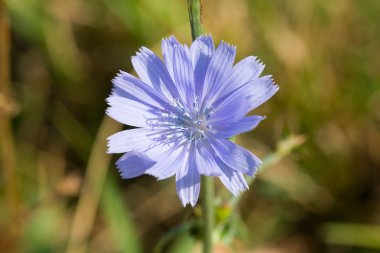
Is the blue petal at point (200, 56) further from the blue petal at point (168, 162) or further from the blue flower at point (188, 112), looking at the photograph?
the blue petal at point (168, 162)

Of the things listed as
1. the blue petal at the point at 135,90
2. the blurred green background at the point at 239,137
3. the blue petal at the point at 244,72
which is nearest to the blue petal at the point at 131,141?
the blue petal at the point at 135,90

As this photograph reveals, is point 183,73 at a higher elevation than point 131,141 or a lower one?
higher

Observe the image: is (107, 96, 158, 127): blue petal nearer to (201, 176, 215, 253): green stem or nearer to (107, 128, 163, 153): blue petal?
(107, 128, 163, 153): blue petal

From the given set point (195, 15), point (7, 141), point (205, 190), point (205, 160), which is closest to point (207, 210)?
point (205, 190)

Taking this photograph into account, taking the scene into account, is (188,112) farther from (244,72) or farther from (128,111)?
(244,72)

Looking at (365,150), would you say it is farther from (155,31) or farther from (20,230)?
(20,230)

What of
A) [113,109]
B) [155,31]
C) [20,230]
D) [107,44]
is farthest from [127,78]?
[107,44]

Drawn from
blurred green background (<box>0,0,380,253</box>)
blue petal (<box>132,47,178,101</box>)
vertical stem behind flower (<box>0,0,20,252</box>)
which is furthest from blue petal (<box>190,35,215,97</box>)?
blurred green background (<box>0,0,380,253</box>)
